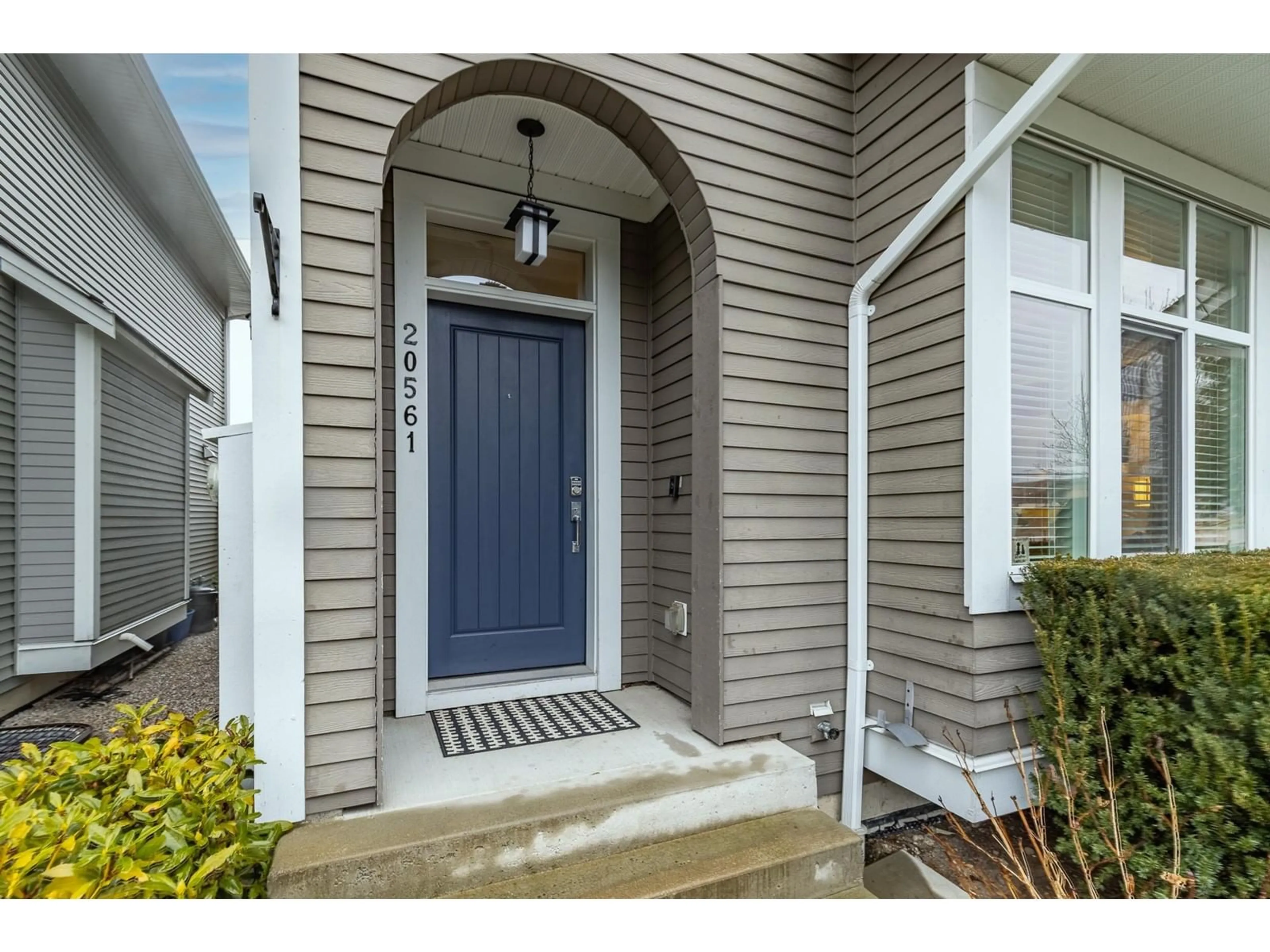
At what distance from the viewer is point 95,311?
14.4ft

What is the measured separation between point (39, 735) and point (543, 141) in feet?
13.3

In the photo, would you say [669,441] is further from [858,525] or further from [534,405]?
[858,525]

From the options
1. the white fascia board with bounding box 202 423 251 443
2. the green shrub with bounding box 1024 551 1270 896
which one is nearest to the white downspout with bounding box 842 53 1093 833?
the green shrub with bounding box 1024 551 1270 896

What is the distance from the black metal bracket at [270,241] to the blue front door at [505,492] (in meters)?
1.06

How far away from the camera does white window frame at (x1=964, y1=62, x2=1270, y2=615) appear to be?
217cm

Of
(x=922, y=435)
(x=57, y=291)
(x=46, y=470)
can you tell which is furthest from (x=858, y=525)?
(x=57, y=291)

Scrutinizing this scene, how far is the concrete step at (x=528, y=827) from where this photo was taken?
5.49 feet

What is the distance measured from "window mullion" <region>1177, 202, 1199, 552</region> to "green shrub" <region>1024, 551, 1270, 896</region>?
0.59 meters

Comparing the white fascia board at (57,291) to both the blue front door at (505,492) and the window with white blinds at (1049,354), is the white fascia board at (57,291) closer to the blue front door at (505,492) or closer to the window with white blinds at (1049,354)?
the blue front door at (505,492)

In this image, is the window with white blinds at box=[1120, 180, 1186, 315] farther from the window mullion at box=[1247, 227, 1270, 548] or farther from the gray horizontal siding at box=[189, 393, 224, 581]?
the gray horizontal siding at box=[189, 393, 224, 581]

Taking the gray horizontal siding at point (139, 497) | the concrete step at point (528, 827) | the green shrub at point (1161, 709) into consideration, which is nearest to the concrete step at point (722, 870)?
the concrete step at point (528, 827)

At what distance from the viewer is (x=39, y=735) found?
10.8 ft
